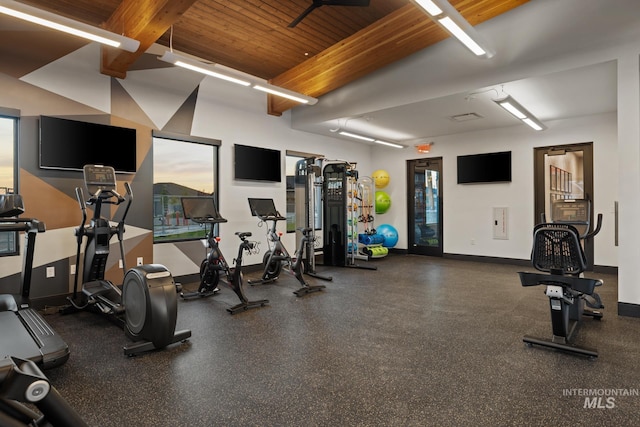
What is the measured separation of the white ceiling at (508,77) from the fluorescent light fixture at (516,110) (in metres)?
0.21

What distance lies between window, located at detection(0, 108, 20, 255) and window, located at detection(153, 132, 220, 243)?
5.44ft

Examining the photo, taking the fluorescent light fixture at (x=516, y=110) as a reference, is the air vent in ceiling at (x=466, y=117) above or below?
above

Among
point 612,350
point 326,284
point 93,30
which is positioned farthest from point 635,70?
point 93,30

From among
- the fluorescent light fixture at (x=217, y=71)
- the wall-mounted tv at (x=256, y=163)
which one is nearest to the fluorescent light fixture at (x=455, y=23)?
the fluorescent light fixture at (x=217, y=71)

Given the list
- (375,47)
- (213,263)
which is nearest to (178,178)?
(213,263)

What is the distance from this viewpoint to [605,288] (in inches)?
214

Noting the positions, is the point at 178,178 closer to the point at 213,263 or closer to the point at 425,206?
the point at 213,263

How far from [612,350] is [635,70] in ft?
9.48

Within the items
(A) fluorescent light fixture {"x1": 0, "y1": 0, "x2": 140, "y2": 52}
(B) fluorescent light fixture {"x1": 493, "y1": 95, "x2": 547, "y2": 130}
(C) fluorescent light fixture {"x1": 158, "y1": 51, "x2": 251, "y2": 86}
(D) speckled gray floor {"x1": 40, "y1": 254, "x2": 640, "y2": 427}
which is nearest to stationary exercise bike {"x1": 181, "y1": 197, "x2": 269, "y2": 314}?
(D) speckled gray floor {"x1": 40, "y1": 254, "x2": 640, "y2": 427}

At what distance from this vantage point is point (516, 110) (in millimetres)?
5348

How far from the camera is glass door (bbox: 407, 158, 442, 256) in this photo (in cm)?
875

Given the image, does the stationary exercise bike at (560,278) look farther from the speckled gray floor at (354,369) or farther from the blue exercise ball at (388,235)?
the blue exercise ball at (388,235)

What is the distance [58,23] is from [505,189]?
784 cm

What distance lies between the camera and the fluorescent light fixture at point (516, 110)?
4.87 meters
